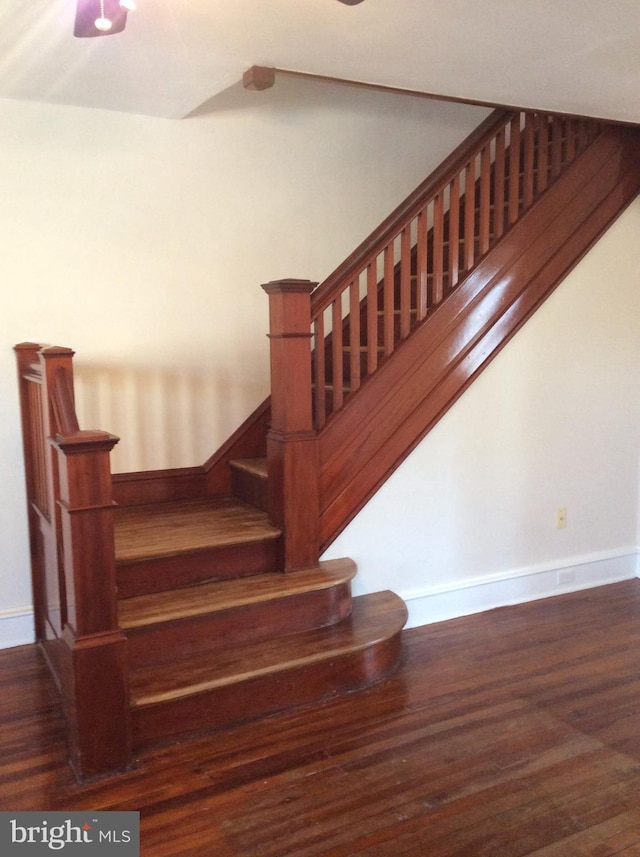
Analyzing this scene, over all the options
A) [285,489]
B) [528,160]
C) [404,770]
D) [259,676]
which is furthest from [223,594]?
[528,160]

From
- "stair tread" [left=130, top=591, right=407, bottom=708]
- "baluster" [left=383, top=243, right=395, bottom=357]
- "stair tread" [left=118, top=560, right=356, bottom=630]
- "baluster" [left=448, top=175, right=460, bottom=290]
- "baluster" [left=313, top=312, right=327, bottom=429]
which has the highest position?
"baluster" [left=448, top=175, right=460, bottom=290]

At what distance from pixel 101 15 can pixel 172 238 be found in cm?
148

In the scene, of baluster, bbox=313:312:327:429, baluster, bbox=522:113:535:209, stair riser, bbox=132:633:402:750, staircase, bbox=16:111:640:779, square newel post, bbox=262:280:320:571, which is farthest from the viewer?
baluster, bbox=522:113:535:209

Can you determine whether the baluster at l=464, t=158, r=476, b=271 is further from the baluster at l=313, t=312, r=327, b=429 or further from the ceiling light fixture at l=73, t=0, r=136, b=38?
the ceiling light fixture at l=73, t=0, r=136, b=38

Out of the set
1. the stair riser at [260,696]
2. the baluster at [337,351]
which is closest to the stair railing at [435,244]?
the baluster at [337,351]

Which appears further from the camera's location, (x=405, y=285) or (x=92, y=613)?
(x=405, y=285)

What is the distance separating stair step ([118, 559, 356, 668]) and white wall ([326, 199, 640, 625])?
297 millimetres

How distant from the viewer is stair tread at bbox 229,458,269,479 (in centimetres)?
334

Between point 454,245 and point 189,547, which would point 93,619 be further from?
point 454,245

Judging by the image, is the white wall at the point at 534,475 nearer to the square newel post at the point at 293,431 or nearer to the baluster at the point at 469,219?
the square newel post at the point at 293,431

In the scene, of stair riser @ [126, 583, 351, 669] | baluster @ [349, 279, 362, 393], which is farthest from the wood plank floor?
baluster @ [349, 279, 362, 393]

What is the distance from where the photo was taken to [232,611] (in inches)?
108

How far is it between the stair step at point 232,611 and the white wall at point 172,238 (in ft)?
2.95

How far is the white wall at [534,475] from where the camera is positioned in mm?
3398
